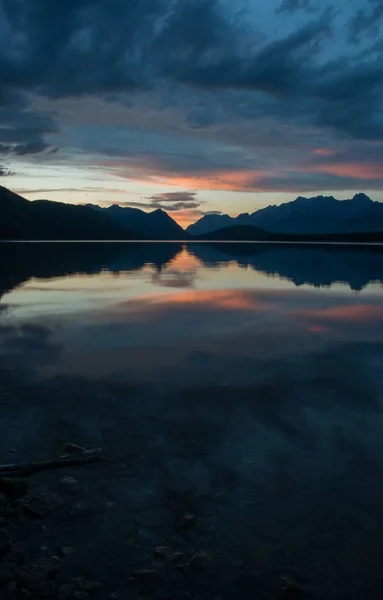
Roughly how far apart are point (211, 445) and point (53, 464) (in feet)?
11.1

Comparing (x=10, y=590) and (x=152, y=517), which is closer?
(x=10, y=590)

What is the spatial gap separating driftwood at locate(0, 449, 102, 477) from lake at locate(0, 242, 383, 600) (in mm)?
233

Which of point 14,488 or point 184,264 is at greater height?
point 184,264

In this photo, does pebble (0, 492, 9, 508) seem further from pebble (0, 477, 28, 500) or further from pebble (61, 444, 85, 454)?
pebble (61, 444, 85, 454)

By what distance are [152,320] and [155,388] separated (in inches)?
440

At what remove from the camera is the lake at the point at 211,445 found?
6816mm

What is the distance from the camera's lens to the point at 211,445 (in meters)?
10.3

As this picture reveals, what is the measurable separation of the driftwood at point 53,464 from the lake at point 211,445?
9.2 inches

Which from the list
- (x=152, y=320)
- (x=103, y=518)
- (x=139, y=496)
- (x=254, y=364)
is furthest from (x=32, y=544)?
(x=152, y=320)

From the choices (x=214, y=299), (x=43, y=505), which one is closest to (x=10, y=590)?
(x=43, y=505)

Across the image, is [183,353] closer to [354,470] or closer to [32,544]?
[354,470]

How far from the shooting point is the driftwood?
28.4 feet

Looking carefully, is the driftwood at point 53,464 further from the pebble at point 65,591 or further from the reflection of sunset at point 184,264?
the reflection of sunset at point 184,264

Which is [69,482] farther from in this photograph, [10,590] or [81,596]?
[81,596]
